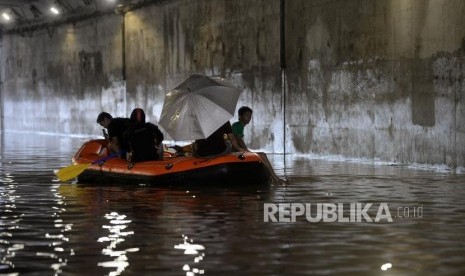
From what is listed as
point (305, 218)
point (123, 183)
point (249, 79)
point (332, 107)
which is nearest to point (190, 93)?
point (123, 183)

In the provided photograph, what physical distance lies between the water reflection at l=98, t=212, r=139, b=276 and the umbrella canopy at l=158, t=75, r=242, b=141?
4753 millimetres

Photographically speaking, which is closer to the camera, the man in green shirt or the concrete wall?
the man in green shirt

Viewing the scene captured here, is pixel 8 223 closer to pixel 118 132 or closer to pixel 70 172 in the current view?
pixel 70 172

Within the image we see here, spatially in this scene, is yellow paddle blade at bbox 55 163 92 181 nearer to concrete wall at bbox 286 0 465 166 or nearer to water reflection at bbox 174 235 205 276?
concrete wall at bbox 286 0 465 166

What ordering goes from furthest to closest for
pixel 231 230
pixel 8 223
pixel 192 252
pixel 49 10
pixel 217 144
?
pixel 49 10, pixel 217 144, pixel 8 223, pixel 231 230, pixel 192 252

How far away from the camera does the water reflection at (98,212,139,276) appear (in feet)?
28.6

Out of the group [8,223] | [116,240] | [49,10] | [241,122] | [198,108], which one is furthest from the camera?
[49,10]

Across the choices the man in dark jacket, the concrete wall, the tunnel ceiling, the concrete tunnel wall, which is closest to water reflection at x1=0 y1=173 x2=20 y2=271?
the man in dark jacket

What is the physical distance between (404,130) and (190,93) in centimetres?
712

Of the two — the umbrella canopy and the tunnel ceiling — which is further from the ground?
the tunnel ceiling

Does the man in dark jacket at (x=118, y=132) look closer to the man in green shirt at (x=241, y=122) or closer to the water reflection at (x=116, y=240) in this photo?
the man in green shirt at (x=241, y=122)

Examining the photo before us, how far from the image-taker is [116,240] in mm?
10367

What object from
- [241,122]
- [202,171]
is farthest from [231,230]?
[241,122]

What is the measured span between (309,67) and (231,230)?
1719 cm
